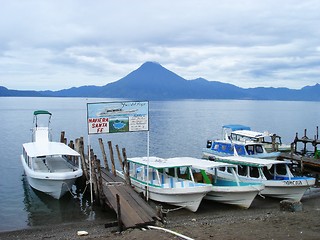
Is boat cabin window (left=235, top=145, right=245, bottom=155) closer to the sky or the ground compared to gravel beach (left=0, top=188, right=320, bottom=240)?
closer to the sky

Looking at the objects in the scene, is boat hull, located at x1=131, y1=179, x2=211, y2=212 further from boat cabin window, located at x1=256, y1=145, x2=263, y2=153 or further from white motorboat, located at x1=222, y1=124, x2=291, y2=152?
white motorboat, located at x1=222, y1=124, x2=291, y2=152

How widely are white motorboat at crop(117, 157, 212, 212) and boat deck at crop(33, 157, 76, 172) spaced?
485 cm

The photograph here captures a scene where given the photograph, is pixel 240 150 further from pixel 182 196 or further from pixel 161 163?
pixel 182 196

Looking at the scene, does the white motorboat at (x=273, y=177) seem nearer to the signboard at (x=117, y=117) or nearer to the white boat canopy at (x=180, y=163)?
the white boat canopy at (x=180, y=163)

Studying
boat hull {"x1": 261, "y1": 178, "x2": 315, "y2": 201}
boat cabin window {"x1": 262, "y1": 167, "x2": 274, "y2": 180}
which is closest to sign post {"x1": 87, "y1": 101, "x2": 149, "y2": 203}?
boat hull {"x1": 261, "y1": 178, "x2": 315, "y2": 201}

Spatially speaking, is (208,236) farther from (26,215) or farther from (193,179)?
(26,215)

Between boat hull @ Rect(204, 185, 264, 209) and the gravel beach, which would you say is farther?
boat hull @ Rect(204, 185, 264, 209)

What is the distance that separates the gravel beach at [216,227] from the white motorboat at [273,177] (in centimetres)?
110

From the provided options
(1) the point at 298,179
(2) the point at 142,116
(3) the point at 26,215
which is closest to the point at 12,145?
(3) the point at 26,215

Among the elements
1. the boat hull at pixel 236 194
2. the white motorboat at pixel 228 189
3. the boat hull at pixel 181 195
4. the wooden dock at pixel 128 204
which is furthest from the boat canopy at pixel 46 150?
the boat hull at pixel 236 194

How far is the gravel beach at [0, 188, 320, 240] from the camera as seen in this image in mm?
13125

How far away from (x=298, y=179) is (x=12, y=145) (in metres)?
39.8

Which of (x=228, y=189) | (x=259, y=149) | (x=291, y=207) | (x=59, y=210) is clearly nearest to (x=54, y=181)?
(x=59, y=210)

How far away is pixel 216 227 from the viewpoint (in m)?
14.3
